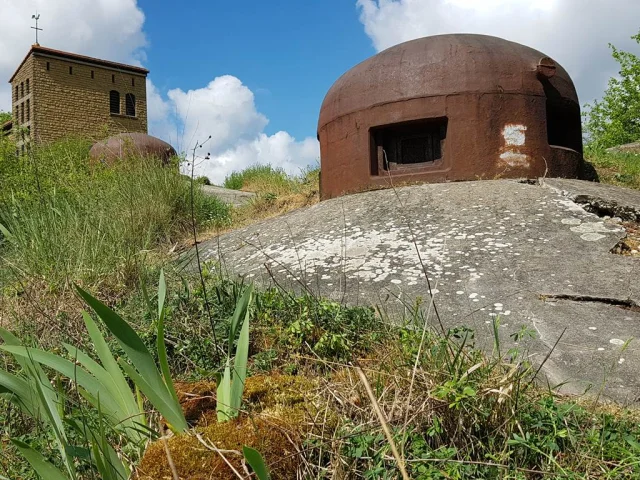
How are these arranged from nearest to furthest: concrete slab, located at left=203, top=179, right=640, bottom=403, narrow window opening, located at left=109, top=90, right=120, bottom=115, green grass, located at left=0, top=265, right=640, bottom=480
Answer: green grass, located at left=0, top=265, right=640, bottom=480, concrete slab, located at left=203, top=179, right=640, bottom=403, narrow window opening, located at left=109, top=90, right=120, bottom=115

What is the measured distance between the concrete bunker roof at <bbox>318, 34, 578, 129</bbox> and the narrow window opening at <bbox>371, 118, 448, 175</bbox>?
10.7 inches

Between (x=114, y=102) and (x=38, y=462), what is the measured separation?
86.5ft

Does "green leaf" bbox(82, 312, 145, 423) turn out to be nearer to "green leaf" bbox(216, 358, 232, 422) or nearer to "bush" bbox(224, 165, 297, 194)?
"green leaf" bbox(216, 358, 232, 422)

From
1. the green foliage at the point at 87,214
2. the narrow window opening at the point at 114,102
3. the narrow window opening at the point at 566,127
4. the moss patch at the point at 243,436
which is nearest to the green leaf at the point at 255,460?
the moss patch at the point at 243,436

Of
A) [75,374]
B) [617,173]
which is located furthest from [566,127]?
[75,374]

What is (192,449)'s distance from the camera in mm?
1444

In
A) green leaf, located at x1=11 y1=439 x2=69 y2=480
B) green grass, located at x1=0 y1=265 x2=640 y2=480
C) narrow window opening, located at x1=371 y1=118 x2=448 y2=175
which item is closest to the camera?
green leaf, located at x1=11 y1=439 x2=69 y2=480

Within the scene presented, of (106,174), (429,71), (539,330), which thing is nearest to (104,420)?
(539,330)

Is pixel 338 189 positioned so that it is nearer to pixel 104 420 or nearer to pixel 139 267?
pixel 139 267

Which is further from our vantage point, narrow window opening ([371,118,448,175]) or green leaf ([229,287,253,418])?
narrow window opening ([371,118,448,175])

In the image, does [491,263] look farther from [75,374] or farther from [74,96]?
[74,96]

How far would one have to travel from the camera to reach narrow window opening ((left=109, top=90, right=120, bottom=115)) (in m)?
24.8

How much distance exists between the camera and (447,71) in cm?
480

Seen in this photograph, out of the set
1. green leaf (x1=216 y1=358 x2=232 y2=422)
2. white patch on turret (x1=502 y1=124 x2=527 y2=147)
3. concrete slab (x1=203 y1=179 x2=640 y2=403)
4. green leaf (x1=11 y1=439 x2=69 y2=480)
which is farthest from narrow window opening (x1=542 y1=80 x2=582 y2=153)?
green leaf (x1=11 y1=439 x2=69 y2=480)
